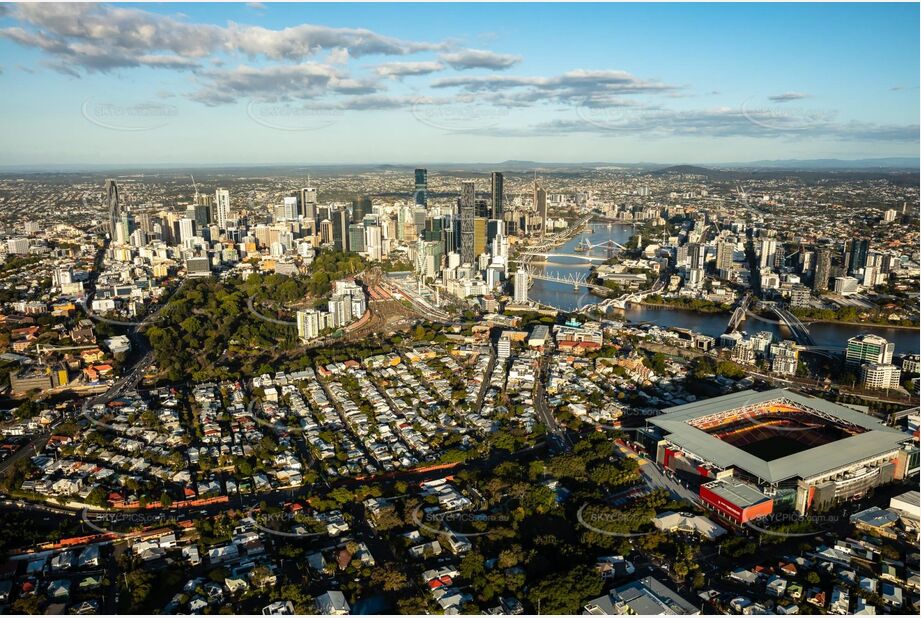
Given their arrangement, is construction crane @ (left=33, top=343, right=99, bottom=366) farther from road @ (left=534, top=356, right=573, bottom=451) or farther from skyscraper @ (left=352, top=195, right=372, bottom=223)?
skyscraper @ (left=352, top=195, right=372, bottom=223)

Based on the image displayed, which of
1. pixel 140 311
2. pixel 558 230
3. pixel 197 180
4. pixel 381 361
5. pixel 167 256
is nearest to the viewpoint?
pixel 381 361

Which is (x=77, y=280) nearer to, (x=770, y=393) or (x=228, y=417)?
(x=228, y=417)

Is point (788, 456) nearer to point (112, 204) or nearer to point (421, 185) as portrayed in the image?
point (112, 204)

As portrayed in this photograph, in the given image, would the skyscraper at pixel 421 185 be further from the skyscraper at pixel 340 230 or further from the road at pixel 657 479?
the road at pixel 657 479

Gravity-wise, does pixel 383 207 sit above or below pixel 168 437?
above

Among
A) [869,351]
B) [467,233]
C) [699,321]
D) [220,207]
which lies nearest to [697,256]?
[699,321]

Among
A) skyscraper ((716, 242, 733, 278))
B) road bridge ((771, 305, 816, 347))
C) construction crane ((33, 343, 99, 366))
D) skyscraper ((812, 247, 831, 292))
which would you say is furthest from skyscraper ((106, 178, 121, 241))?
skyscraper ((812, 247, 831, 292))

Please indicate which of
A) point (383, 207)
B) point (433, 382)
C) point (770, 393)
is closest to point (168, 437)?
point (433, 382)

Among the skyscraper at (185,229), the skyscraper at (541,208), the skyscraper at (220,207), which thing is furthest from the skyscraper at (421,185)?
the skyscraper at (185,229)
